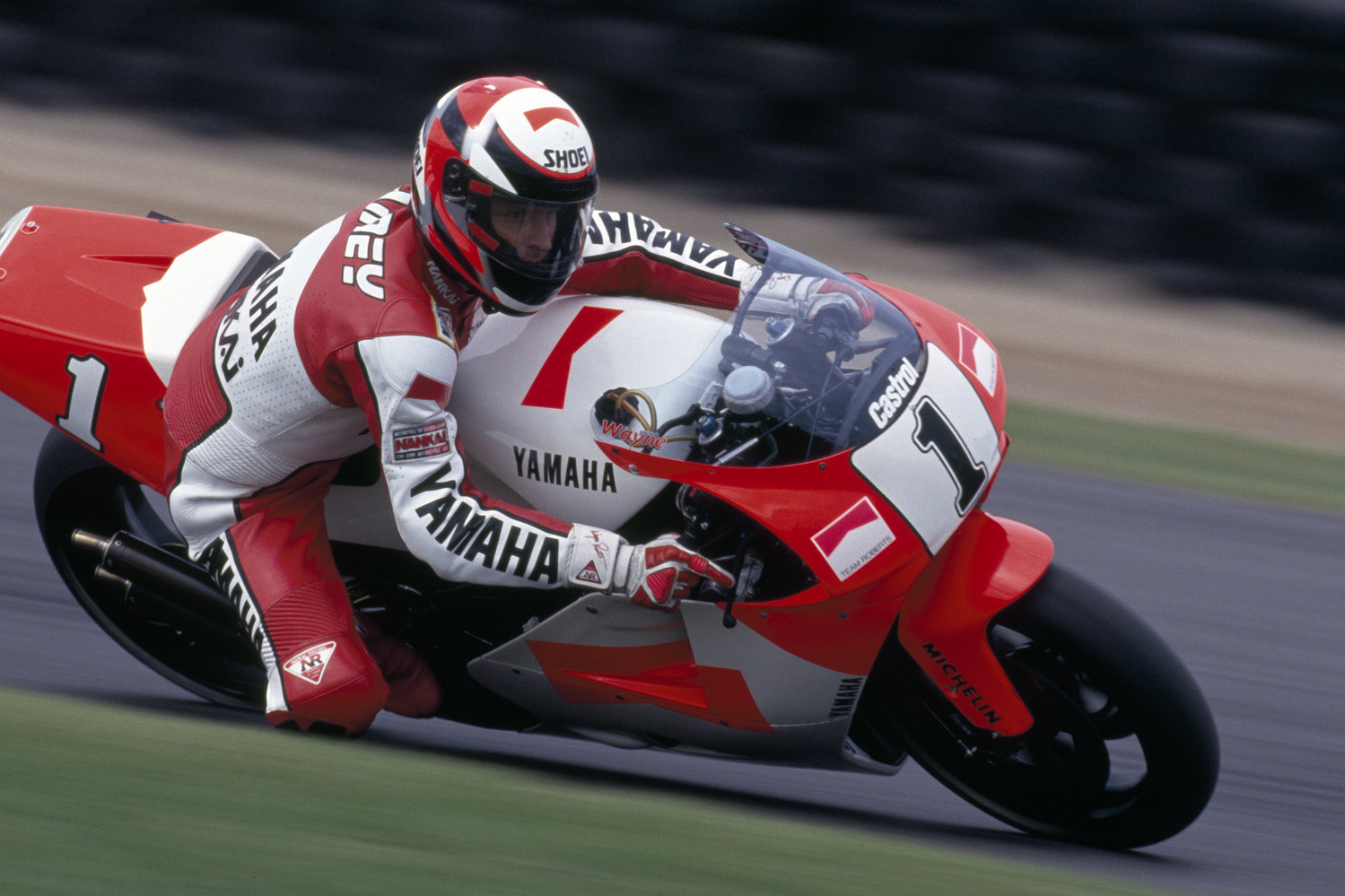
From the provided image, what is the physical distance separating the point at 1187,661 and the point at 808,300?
7.43ft

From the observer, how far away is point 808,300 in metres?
3.25

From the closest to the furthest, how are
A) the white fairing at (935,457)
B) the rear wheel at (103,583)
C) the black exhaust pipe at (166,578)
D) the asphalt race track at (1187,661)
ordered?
1. the white fairing at (935,457)
2. the asphalt race track at (1187,661)
3. the black exhaust pipe at (166,578)
4. the rear wheel at (103,583)

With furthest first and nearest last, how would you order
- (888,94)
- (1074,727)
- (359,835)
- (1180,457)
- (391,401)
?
(888,94) < (1180,457) < (1074,727) < (391,401) < (359,835)

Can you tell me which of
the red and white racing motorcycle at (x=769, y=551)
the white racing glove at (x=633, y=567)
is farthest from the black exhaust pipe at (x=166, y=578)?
the white racing glove at (x=633, y=567)

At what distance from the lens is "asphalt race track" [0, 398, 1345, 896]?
3.68 meters

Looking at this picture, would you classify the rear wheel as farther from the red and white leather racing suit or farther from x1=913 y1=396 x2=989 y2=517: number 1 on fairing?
x1=913 y1=396 x2=989 y2=517: number 1 on fairing

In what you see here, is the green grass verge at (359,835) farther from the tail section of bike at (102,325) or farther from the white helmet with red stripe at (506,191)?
the white helmet with red stripe at (506,191)

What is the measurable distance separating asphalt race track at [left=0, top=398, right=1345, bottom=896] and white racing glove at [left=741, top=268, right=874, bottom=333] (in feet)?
3.87

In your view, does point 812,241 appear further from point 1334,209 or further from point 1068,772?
point 1068,772

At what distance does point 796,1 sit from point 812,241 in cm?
128

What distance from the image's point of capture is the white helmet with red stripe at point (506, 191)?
3.13 meters

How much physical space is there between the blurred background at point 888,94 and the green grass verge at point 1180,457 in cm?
157

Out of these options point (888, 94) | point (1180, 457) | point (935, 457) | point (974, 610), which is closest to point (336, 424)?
point (935, 457)

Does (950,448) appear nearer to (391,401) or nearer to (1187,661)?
(391,401)
